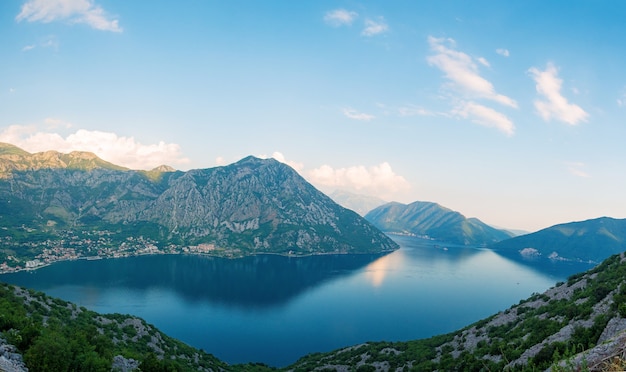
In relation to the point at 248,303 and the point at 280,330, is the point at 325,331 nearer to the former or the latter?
the point at 280,330

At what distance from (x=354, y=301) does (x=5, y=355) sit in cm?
18421

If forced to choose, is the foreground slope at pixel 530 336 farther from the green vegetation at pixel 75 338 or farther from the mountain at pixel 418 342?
the green vegetation at pixel 75 338

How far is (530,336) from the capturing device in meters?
37.6

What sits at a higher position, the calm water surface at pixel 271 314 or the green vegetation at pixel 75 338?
the green vegetation at pixel 75 338

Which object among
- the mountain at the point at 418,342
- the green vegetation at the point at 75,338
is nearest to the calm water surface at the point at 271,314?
the mountain at the point at 418,342

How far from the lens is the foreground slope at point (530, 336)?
27.5 meters

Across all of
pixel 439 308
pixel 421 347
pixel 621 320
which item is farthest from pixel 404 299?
pixel 621 320

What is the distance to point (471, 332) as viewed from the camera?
56.2m

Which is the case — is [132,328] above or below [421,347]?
above

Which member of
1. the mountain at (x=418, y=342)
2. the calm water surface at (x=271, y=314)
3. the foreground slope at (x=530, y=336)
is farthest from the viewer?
the calm water surface at (x=271, y=314)

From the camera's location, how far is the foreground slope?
27458 millimetres

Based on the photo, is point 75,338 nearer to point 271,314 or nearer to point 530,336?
point 530,336

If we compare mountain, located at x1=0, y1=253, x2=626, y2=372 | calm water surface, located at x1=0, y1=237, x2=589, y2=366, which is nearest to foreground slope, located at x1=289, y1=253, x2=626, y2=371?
mountain, located at x1=0, y1=253, x2=626, y2=372

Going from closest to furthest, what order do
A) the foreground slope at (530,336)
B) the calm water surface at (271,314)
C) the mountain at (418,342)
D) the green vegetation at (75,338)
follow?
the mountain at (418,342)
the green vegetation at (75,338)
the foreground slope at (530,336)
the calm water surface at (271,314)
